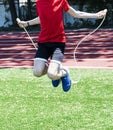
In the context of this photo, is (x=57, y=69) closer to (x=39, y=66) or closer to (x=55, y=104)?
(x=39, y=66)

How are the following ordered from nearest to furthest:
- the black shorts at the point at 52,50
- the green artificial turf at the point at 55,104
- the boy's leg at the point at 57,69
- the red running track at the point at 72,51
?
1. the boy's leg at the point at 57,69
2. the black shorts at the point at 52,50
3. the green artificial turf at the point at 55,104
4. the red running track at the point at 72,51

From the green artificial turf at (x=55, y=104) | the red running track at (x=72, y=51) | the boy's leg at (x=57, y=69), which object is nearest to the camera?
the boy's leg at (x=57, y=69)

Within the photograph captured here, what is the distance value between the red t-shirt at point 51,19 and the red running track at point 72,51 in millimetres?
5478

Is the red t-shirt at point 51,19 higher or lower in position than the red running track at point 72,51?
higher

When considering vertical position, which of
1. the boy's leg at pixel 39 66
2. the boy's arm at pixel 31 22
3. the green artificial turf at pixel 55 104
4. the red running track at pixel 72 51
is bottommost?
the red running track at pixel 72 51

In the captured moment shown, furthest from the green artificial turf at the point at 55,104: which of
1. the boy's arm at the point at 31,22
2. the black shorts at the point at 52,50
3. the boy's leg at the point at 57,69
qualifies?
the boy's arm at the point at 31,22

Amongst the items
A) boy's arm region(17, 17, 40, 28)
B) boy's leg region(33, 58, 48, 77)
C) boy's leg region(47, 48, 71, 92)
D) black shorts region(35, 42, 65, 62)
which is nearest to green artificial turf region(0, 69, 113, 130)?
boy's leg region(47, 48, 71, 92)

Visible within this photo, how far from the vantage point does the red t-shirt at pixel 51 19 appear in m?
5.78

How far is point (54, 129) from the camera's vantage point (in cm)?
597

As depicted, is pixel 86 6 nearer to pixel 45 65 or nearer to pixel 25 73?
pixel 25 73

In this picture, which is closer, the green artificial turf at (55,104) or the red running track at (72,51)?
the green artificial turf at (55,104)

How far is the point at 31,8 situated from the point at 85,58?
47.8 ft

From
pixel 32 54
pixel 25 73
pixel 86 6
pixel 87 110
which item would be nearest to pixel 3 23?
pixel 86 6

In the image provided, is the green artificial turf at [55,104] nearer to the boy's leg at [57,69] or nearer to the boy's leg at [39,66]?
the boy's leg at [57,69]
